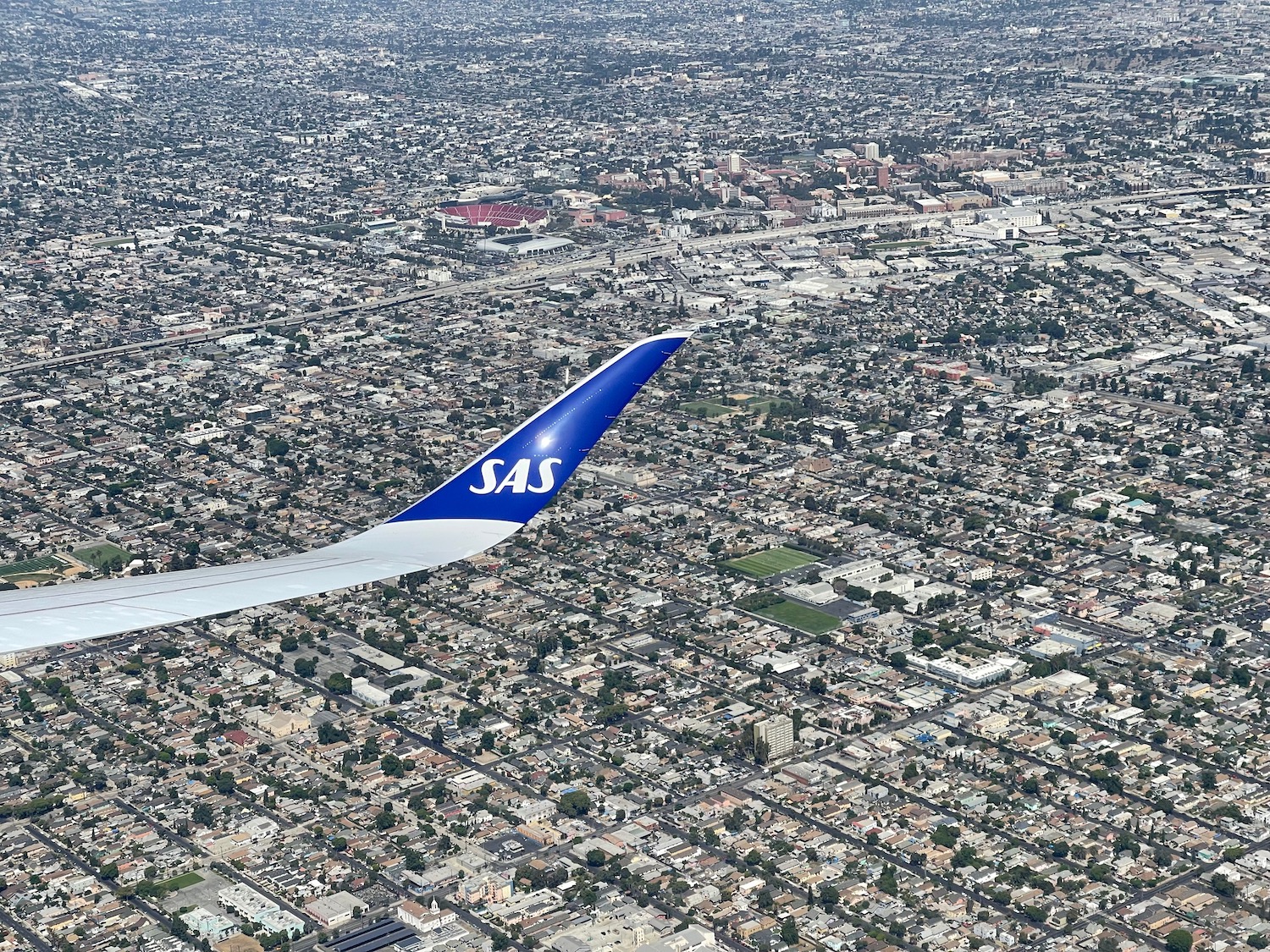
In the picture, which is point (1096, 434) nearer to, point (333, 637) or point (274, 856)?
point (333, 637)

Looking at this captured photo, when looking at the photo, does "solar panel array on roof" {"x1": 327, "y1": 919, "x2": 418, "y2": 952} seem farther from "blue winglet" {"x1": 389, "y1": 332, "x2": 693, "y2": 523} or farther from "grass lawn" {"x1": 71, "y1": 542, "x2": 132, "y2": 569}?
"grass lawn" {"x1": 71, "y1": 542, "x2": 132, "y2": 569}

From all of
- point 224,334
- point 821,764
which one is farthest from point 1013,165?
point 821,764

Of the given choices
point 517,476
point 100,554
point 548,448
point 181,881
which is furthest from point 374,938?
point 100,554

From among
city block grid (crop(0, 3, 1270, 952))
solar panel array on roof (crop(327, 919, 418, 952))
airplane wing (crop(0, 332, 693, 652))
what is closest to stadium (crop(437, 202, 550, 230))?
city block grid (crop(0, 3, 1270, 952))

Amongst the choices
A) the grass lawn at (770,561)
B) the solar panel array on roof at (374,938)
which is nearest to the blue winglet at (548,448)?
the solar panel array on roof at (374,938)

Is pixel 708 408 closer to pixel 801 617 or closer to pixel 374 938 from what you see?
pixel 801 617
